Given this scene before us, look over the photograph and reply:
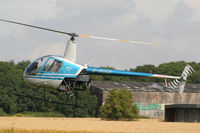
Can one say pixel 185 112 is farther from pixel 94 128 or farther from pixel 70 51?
pixel 70 51

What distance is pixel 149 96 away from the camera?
79500 mm

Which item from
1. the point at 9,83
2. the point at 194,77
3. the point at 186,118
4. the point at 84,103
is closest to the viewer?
the point at 186,118

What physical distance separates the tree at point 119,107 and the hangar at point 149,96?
985cm

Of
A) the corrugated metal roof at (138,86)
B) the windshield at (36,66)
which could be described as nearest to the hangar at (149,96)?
the corrugated metal roof at (138,86)

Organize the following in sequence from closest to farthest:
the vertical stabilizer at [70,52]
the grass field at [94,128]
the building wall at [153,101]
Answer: the vertical stabilizer at [70,52], the grass field at [94,128], the building wall at [153,101]

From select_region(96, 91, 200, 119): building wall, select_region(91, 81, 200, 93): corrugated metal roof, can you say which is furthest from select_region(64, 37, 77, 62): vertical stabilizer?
select_region(96, 91, 200, 119): building wall

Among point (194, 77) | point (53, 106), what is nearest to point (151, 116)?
point (53, 106)

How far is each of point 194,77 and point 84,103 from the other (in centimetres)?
6207

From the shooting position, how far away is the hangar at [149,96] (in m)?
78.9

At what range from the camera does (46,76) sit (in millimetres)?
25859

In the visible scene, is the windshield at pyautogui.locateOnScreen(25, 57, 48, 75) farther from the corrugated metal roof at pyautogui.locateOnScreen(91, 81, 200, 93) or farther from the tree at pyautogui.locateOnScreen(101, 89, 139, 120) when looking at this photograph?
the corrugated metal roof at pyautogui.locateOnScreen(91, 81, 200, 93)

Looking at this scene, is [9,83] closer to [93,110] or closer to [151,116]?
Result: [93,110]

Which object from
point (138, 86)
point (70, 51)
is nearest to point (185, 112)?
point (138, 86)

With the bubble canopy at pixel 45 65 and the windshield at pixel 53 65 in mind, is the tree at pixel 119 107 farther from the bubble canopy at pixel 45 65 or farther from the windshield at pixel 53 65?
the windshield at pixel 53 65
